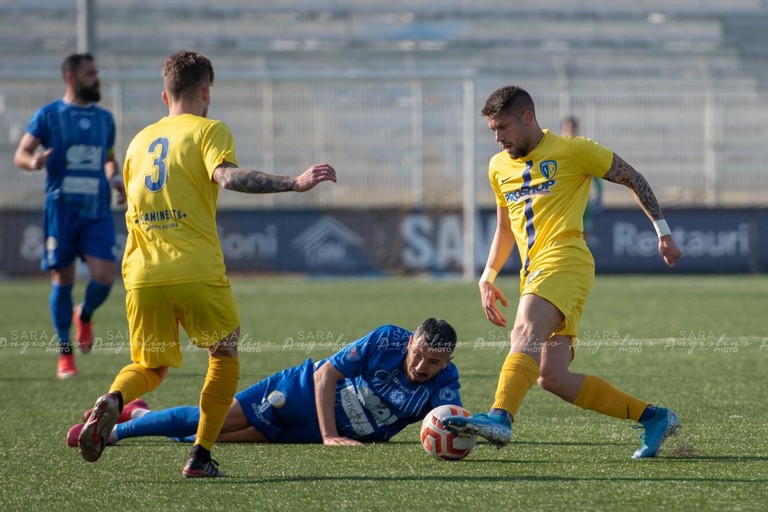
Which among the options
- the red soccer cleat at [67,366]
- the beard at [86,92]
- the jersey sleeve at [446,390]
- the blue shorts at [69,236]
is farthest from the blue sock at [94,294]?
the jersey sleeve at [446,390]

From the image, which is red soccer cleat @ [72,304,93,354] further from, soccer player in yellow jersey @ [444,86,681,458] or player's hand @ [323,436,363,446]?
soccer player in yellow jersey @ [444,86,681,458]

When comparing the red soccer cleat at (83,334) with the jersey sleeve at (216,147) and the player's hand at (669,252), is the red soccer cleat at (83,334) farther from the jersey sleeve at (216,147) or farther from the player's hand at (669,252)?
the player's hand at (669,252)

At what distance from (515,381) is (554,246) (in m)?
0.66

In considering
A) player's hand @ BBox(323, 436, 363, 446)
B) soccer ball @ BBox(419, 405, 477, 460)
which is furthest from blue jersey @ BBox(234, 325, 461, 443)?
soccer ball @ BBox(419, 405, 477, 460)

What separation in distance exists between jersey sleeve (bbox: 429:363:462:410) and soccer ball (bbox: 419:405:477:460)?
1.19 ft

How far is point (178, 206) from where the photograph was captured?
4633 millimetres

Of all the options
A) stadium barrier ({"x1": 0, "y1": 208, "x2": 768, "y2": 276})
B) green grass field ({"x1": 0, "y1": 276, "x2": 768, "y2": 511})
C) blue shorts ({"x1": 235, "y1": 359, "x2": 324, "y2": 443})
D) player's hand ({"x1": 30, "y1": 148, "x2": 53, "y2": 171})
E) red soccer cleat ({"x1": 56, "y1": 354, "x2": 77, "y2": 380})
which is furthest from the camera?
stadium barrier ({"x1": 0, "y1": 208, "x2": 768, "y2": 276})

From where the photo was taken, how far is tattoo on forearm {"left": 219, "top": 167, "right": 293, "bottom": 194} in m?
4.38

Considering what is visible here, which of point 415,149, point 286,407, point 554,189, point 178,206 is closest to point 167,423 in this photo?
point 286,407

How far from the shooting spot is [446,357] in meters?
5.25

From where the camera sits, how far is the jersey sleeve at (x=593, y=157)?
5.15 meters

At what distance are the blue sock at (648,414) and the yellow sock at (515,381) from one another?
21.3 inches

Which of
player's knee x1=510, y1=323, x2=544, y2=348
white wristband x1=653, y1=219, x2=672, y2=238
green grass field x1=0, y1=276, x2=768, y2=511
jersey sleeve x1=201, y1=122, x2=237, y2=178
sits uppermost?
jersey sleeve x1=201, y1=122, x2=237, y2=178

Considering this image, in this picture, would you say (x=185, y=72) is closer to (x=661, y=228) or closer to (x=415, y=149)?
(x=661, y=228)
